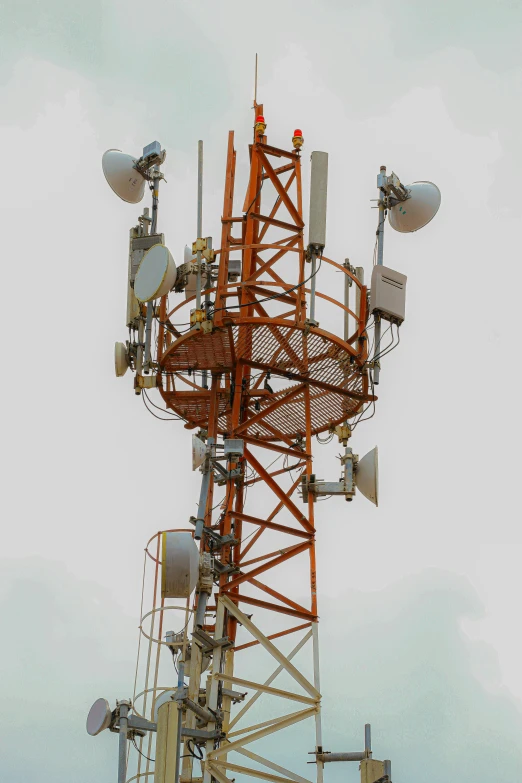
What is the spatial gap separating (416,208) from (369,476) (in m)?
6.09

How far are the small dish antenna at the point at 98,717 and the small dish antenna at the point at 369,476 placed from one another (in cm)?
764

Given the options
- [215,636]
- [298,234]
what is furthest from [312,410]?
[215,636]

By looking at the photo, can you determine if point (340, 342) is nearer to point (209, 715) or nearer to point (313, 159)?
point (313, 159)

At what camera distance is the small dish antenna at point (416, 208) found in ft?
110

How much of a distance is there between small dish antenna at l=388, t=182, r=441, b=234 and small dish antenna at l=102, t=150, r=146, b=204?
546cm

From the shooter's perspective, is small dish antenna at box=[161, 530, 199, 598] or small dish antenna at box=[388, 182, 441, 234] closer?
small dish antenna at box=[161, 530, 199, 598]

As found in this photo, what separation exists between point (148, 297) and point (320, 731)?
28.7 ft

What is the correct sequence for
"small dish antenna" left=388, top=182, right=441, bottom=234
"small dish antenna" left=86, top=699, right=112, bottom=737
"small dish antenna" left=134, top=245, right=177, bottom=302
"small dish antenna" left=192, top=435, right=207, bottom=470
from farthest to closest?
"small dish antenna" left=388, top=182, right=441, bottom=234
"small dish antenna" left=192, top=435, right=207, bottom=470
"small dish antenna" left=134, top=245, right=177, bottom=302
"small dish antenna" left=86, top=699, right=112, bottom=737

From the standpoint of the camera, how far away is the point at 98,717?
26047mm

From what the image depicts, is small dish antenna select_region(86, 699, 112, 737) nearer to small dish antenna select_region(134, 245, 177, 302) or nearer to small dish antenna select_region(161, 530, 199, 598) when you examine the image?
small dish antenna select_region(161, 530, 199, 598)

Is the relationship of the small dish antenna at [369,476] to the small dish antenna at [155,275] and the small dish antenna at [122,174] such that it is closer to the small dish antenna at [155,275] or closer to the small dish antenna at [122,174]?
the small dish antenna at [155,275]

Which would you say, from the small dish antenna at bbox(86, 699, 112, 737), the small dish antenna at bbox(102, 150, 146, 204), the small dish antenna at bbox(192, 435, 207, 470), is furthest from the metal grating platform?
the small dish antenna at bbox(86, 699, 112, 737)

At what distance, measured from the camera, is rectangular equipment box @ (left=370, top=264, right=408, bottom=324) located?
31.8 meters

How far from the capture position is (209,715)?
28594mm
